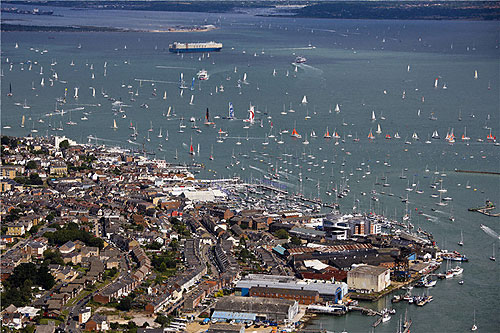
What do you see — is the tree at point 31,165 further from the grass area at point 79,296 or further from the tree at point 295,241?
the grass area at point 79,296

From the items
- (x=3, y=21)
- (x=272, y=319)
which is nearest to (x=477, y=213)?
(x=272, y=319)

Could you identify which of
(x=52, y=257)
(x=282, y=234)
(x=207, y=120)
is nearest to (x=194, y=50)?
(x=207, y=120)

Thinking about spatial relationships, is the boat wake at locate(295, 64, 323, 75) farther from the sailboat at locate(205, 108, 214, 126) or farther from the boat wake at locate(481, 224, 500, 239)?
the boat wake at locate(481, 224, 500, 239)

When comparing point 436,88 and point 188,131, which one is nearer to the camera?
point 188,131

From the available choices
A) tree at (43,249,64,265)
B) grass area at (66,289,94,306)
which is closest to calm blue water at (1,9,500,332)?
grass area at (66,289,94,306)

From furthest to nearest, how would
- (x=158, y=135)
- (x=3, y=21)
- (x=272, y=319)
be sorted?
(x=3, y=21)
(x=158, y=135)
(x=272, y=319)

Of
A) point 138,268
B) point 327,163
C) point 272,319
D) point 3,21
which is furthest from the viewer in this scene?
point 3,21

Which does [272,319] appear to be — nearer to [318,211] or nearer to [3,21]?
[318,211]

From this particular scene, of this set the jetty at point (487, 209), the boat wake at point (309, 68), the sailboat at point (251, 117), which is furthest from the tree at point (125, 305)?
the boat wake at point (309, 68)
